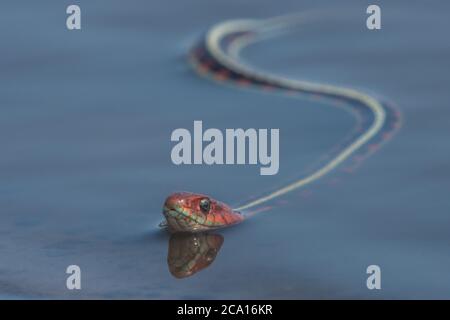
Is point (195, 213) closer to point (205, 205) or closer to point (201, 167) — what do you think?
point (205, 205)

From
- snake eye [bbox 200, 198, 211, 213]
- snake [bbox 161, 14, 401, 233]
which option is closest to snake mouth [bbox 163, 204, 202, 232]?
snake [bbox 161, 14, 401, 233]

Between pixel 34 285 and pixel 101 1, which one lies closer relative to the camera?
pixel 34 285

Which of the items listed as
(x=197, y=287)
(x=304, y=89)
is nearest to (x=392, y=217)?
(x=197, y=287)

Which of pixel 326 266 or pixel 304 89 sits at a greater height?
pixel 304 89

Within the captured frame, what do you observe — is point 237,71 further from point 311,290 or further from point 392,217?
point 311,290

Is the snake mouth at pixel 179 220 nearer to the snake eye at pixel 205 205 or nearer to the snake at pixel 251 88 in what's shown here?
the snake at pixel 251 88

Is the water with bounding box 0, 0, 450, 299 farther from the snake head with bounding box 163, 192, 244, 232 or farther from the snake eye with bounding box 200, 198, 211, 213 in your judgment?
the snake eye with bounding box 200, 198, 211, 213

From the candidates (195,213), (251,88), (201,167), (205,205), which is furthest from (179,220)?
(251,88)
